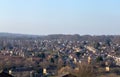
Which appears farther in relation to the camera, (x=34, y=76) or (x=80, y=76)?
(x=34, y=76)

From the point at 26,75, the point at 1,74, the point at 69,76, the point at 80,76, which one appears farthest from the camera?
the point at 26,75

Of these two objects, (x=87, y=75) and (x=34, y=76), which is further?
(x=34, y=76)

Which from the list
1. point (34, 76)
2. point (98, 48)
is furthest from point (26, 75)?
point (98, 48)

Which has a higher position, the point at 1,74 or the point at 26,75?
the point at 1,74

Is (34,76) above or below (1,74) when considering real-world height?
below

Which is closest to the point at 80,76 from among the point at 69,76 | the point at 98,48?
the point at 69,76

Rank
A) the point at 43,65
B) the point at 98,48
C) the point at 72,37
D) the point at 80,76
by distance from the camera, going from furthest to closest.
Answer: the point at 72,37 → the point at 98,48 → the point at 43,65 → the point at 80,76

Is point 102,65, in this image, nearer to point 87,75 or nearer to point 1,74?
point 87,75

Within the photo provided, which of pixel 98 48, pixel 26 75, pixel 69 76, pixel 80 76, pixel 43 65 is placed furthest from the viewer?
pixel 98 48

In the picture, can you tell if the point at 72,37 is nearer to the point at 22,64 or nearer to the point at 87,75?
the point at 22,64
